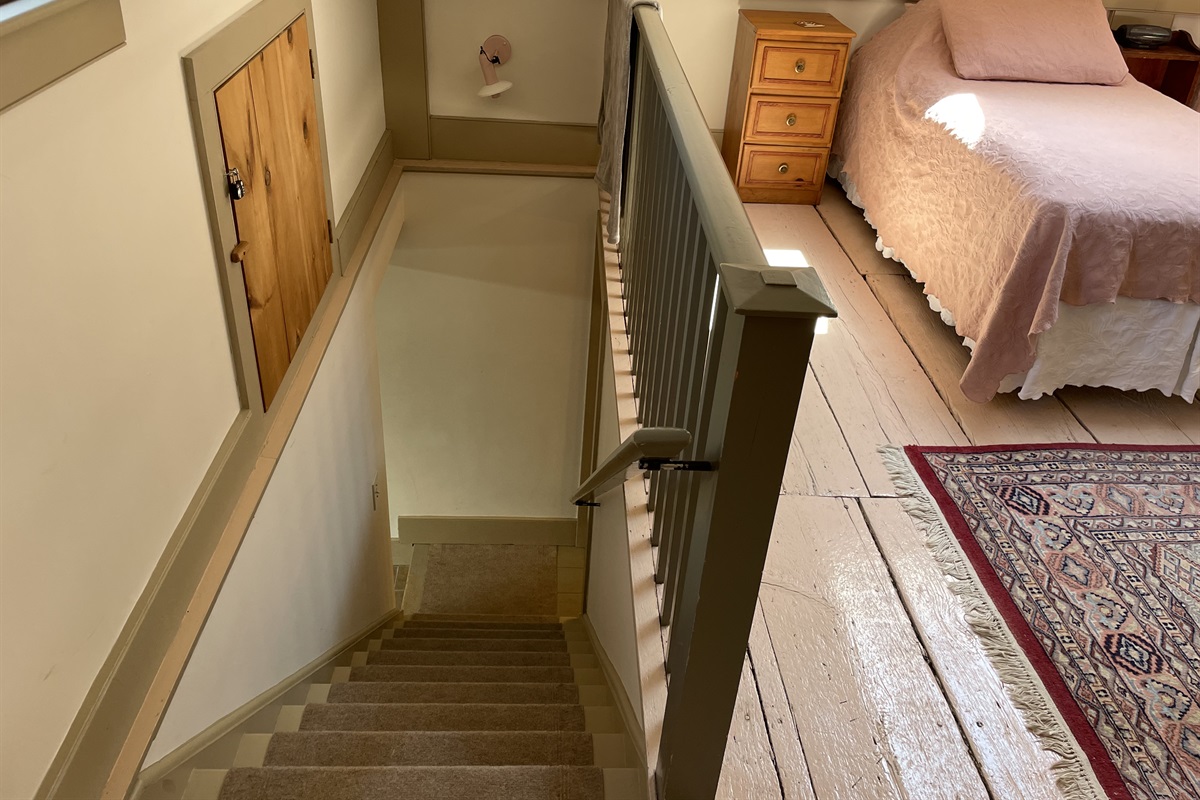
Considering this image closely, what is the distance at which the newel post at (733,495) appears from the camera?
1.04 meters

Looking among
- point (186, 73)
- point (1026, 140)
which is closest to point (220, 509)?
point (186, 73)

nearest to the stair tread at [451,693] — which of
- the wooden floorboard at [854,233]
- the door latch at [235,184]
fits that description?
the door latch at [235,184]

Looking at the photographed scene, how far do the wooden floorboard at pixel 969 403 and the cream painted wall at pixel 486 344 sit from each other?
1.85 meters

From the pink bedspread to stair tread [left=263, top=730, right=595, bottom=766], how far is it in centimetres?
160

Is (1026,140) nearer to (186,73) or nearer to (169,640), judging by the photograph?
(186,73)

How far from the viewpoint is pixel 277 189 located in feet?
7.98

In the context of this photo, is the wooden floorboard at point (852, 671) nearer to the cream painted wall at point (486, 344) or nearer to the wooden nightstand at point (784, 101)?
the wooden nightstand at point (784, 101)

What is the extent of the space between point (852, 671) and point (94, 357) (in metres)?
1.55

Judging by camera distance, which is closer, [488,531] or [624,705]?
[624,705]

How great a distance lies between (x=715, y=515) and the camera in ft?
3.78

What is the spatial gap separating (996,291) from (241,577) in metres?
2.23

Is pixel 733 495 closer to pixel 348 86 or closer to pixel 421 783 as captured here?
pixel 421 783

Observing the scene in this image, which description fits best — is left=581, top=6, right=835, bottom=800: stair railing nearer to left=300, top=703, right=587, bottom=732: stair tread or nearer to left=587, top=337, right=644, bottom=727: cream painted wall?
left=587, top=337, right=644, bottom=727: cream painted wall

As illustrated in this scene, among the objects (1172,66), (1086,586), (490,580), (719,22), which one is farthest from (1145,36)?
(490,580)
